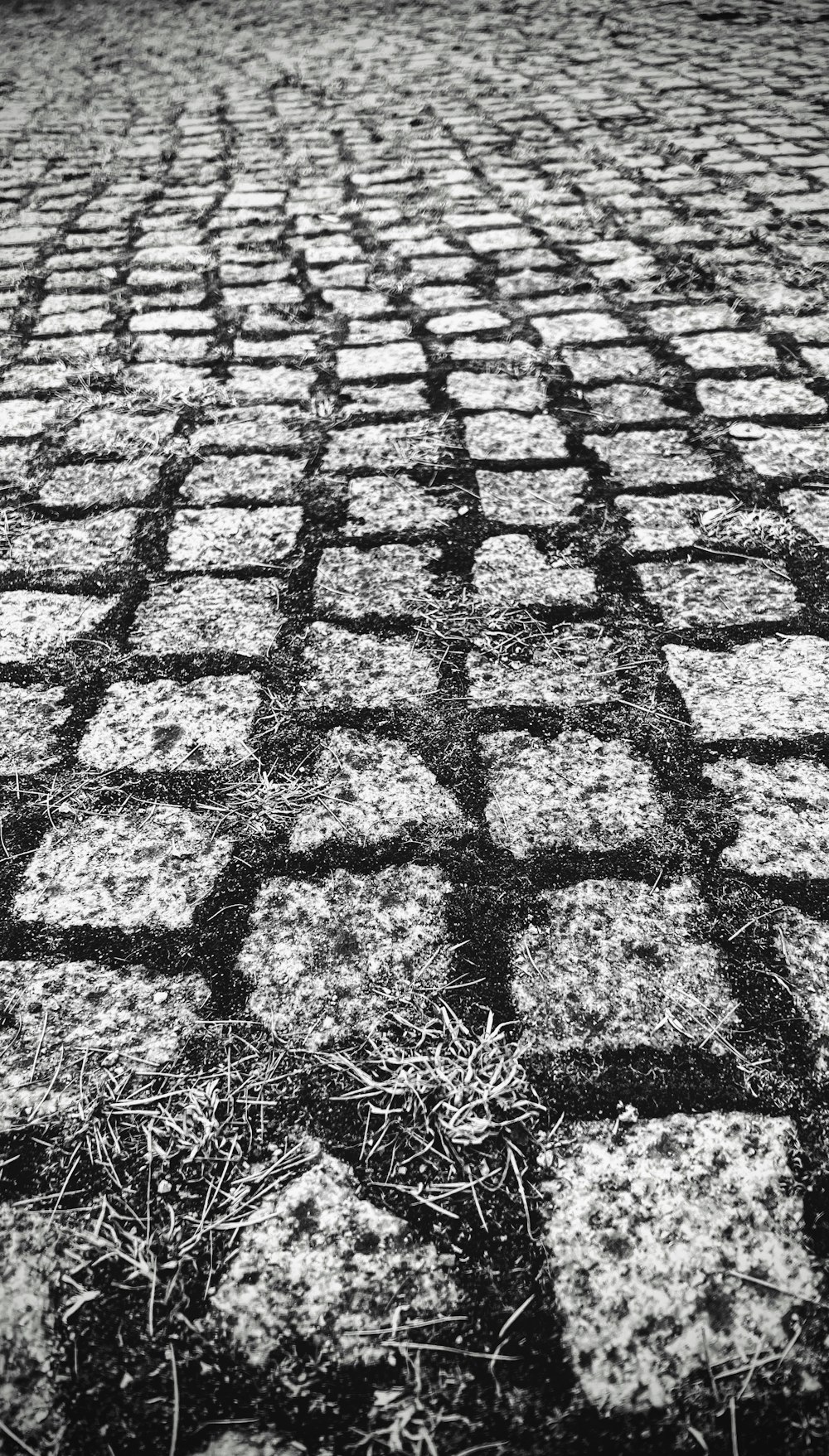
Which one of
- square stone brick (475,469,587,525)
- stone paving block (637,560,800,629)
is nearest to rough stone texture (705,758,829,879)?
stone paving block (637,560,800,629)

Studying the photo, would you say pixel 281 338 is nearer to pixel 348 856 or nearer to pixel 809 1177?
pixel 348 856

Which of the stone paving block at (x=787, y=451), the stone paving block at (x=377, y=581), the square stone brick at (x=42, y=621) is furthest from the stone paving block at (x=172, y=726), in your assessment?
the stone paving block at (x=787, y=451)

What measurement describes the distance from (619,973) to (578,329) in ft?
8.82

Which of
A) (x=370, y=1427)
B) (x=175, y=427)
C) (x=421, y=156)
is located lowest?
(x=370, y=1427)

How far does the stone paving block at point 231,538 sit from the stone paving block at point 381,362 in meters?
0.85

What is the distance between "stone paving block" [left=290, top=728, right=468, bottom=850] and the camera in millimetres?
1622

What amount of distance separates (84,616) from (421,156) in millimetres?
4319

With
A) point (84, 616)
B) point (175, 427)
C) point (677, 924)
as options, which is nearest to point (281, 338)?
point (175, 427)

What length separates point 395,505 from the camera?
244cm

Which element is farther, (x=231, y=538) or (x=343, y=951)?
(x=231, y=538)

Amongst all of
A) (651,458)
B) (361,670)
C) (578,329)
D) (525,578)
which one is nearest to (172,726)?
(361,670)

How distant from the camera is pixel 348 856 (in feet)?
5.20

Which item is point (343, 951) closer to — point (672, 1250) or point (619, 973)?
point (619, 973)

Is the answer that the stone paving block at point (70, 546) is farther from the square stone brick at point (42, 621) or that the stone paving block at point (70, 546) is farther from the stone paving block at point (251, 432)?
the stone paving block at point (251, 432)
